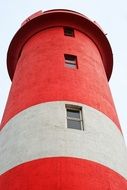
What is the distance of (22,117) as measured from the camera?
45.7ft

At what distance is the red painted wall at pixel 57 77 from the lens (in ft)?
46.9

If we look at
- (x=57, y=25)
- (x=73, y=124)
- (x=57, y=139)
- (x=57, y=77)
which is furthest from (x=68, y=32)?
(x=57, y=139)

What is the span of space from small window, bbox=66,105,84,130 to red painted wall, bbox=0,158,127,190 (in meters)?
1.76

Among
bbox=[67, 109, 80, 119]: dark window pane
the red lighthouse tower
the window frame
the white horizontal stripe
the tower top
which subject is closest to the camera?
the red lighthouse tower

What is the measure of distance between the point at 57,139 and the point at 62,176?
1571 mm

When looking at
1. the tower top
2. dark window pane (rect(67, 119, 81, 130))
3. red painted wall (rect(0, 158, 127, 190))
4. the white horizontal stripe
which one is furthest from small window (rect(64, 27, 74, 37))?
red painted wall (rect(0, 158, 127, 190))

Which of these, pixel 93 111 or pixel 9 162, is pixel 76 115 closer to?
pixel 93 111

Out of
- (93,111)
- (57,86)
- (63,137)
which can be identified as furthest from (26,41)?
(63,137)

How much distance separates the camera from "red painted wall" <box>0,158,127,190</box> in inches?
431

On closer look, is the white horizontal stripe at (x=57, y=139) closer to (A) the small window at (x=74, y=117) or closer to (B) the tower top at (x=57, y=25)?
(A) the small window at (x=74, y=117)

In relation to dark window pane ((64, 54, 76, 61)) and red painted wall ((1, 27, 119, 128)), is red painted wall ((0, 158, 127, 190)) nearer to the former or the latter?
red painted wall ((1, 27, 119, 128))

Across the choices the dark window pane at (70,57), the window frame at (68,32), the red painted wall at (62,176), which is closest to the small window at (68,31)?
the window frame at (68,32)

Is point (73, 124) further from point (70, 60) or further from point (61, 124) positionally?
point (70, 60)

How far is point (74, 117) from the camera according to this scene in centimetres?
1353
